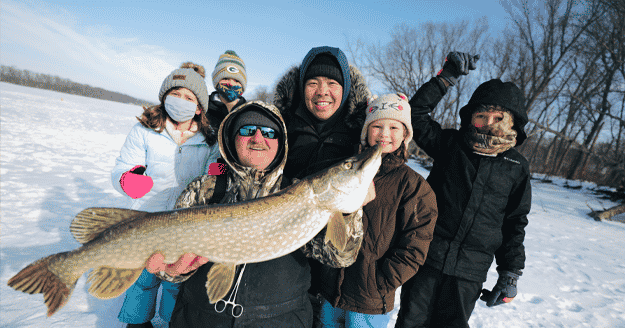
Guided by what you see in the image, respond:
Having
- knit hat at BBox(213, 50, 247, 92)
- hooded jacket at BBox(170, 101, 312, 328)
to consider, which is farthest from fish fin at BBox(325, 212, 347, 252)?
knit hat at BBox(213, 50, 247, 92)

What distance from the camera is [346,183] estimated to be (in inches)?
54.2

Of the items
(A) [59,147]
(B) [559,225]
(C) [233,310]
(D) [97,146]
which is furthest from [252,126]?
(D) [97,146]

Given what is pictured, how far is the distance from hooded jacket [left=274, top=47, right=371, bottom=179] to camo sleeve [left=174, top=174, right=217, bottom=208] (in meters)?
0.55

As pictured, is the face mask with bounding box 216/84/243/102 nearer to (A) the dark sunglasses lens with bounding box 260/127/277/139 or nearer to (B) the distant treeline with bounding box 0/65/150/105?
(A) the dark sunglasses lens with bounding box 260/127/277/139

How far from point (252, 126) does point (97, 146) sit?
10775 mm

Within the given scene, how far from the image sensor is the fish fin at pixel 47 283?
1.27 meters

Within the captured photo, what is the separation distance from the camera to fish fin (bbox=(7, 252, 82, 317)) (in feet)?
4.17

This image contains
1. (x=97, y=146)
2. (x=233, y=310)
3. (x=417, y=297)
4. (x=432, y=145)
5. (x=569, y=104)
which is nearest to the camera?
(x=233, y=310)

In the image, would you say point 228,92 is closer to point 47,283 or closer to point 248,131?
point 248,131

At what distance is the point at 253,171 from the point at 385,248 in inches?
40.4

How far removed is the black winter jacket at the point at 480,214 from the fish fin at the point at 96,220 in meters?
2.16

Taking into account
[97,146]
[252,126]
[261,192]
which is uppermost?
[252,126]

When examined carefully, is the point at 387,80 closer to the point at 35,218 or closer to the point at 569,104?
the point at 569,104

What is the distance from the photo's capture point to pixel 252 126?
1647 mm
